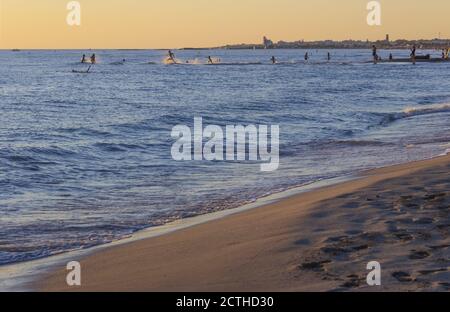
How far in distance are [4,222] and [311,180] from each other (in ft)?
19.2

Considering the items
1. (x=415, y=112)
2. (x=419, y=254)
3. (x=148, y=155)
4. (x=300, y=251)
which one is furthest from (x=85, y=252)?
(x=415, y=112)

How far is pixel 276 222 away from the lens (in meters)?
9.19

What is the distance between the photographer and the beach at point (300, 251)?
646 centimetres

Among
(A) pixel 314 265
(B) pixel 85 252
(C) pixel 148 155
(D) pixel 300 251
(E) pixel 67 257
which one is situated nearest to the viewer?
(A) pixel 314 265

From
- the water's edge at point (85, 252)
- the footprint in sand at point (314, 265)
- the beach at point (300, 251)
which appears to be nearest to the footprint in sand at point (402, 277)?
the beach at point (300, 251)

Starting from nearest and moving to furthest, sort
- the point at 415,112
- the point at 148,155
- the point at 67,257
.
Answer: the point at 67,257 → the point at 148,155 → the point at 415,112

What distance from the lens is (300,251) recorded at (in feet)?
24.3

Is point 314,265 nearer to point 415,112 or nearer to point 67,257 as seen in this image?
point 67,257

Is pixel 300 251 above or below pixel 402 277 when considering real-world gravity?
above

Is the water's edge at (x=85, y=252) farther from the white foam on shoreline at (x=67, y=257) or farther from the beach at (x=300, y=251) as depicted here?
the beach at (x=300, y=251)

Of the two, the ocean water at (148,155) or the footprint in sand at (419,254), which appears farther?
the ocean water at (148,155)

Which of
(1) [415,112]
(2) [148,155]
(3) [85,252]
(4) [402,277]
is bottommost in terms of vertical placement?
(4) [402,277]
